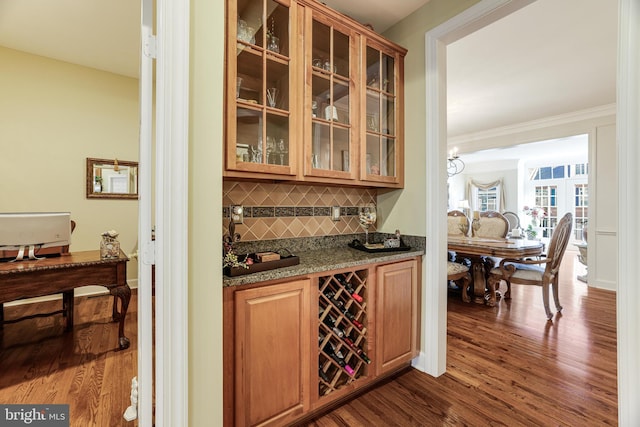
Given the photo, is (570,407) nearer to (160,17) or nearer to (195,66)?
(195,66)

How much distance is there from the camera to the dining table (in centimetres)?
311

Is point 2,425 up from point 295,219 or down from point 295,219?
down

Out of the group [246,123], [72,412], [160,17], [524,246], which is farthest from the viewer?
[524,246]

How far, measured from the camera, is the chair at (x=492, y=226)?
4.22 meters

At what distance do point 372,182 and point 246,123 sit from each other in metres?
0.99

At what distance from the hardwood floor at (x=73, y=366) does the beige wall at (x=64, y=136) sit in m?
1.14

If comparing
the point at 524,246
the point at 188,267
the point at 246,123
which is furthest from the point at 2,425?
the point at 524,246

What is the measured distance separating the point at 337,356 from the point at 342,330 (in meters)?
0.15

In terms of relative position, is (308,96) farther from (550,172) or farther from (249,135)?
(550,172)

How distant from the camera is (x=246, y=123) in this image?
152 centimetres

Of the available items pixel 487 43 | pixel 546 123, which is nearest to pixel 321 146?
pixel 487 43

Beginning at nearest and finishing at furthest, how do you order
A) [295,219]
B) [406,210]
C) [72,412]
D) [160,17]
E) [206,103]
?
[160,17] → [206,103] → [72,412] → [295,219] → [406,210]

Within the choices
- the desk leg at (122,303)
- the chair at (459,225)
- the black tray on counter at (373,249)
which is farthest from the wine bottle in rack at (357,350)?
the chair at (459,225)

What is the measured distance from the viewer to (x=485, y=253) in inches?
127
